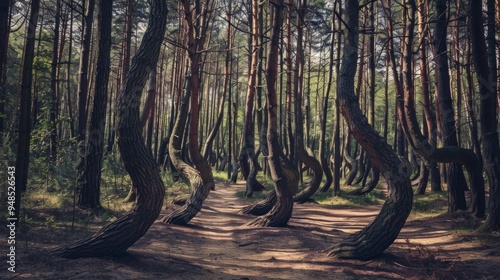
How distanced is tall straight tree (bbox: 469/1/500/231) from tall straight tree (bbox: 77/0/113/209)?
8.50 metres

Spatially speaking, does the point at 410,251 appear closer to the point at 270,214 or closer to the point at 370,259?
the point at 370,259

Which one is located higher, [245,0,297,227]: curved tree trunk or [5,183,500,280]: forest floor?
[245,0,297,227]: curved tree trunk

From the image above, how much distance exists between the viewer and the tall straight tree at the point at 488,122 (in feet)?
27.6

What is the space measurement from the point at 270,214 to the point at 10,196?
5.66m

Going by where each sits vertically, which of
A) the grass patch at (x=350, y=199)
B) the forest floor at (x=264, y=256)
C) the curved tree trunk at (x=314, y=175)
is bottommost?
the forest floor at (x=264, y=256)

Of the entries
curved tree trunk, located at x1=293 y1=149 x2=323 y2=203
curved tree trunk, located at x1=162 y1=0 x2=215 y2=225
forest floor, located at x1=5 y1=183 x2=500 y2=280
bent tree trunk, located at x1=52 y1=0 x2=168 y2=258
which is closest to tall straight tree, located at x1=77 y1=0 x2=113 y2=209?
forest floor, located at x1=5 y1=183 x2=500 y2=280

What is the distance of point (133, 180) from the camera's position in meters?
6.19

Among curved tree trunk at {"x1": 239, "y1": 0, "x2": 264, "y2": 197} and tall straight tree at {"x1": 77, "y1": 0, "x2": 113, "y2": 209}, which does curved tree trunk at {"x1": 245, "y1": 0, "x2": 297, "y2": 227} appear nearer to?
tall straight tree at {"x1": 77, "y1": 0, "x2": 113, "y2": 209}

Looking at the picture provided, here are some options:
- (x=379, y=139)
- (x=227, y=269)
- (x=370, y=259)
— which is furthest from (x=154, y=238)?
(x=379, y=139)

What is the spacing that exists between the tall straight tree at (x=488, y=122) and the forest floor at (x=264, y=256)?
55cm

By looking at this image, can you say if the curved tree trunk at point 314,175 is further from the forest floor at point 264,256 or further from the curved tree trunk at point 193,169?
the forest floor at point 264,256

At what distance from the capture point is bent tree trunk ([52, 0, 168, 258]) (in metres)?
6.07

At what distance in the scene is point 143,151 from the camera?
20.5ft

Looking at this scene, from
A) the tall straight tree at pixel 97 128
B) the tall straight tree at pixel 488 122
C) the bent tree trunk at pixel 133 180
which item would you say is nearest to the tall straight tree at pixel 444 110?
the tall straight tree at pixel 488 122
